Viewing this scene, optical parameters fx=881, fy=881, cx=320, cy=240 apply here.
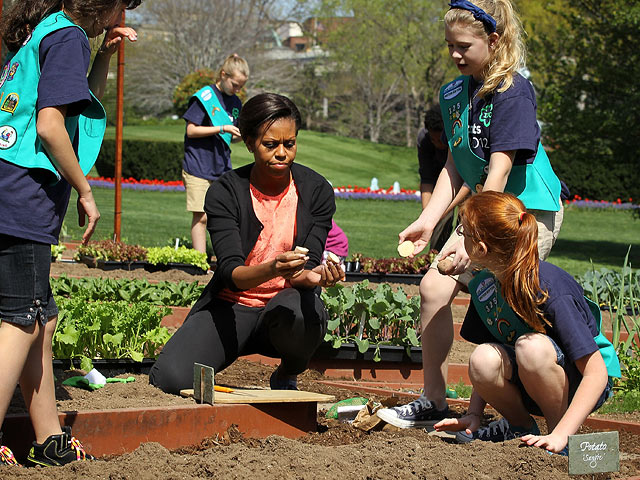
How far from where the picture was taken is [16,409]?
3342 millimetres

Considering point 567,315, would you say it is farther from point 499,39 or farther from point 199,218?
point 199,218

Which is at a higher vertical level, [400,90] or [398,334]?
[400,90]

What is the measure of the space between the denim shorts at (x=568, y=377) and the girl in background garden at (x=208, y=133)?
502 cm

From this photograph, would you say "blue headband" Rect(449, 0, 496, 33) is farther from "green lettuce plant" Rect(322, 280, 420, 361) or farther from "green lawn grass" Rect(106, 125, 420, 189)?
"green lawn grass" Rect(106, 125, 420, 189)

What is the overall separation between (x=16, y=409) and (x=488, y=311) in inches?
74.1

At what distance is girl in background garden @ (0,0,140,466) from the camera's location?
2.84m

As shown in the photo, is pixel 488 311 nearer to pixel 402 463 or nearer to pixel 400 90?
pixel 402 463

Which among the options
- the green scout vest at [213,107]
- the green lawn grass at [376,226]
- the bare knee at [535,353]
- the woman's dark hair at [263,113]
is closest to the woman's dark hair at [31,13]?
the woman's dark hair at [263,113]

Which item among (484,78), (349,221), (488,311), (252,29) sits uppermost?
(252,29)

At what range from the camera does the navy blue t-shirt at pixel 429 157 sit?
7238mm

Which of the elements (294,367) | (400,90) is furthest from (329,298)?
(400,90)

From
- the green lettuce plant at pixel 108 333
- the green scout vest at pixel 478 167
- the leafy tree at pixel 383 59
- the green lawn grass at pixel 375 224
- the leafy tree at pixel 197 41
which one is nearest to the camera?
the green scout vest at pixel 478 167

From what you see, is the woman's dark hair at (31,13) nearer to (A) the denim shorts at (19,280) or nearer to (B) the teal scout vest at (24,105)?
(B) the teal scout vest at (24,105)

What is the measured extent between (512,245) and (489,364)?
18.4 inches
